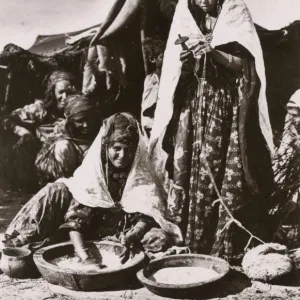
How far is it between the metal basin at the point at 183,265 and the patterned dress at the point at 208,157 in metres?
0.19

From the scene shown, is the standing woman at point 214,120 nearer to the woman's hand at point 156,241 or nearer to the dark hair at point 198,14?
the dark hair at point 198,14

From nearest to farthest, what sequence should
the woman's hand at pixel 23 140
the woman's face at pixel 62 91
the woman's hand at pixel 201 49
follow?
the woman's hand at pixel 201 49 → the woman's face at pixel 62 91 → the woman's hand at pixel 23 140

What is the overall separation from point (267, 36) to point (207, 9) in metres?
0.55

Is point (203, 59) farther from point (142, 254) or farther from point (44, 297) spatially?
point (44, 297)

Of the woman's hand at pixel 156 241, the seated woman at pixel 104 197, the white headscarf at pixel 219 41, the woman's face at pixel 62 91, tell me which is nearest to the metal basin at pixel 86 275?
the woman's hand at pixel 156 241

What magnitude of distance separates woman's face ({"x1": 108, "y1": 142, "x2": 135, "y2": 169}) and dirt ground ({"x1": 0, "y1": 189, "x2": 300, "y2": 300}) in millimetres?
1070

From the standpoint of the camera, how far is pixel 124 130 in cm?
477

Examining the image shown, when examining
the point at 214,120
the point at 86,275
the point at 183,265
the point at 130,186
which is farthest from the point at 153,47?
the point at 86,275

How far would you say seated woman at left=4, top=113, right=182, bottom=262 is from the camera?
4.74 m

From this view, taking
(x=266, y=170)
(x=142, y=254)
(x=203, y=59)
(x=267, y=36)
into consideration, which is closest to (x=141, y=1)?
(x=203, y=59)

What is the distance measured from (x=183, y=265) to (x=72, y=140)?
4.81 ft

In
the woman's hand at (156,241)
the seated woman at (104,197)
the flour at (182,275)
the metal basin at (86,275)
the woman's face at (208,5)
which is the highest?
the woman's face at (208,5)

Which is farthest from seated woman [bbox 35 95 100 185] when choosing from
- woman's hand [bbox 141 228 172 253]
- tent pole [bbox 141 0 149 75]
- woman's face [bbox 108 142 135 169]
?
woman's hand [bbox 141 228 172 253]

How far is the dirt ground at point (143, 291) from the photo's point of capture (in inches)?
161
